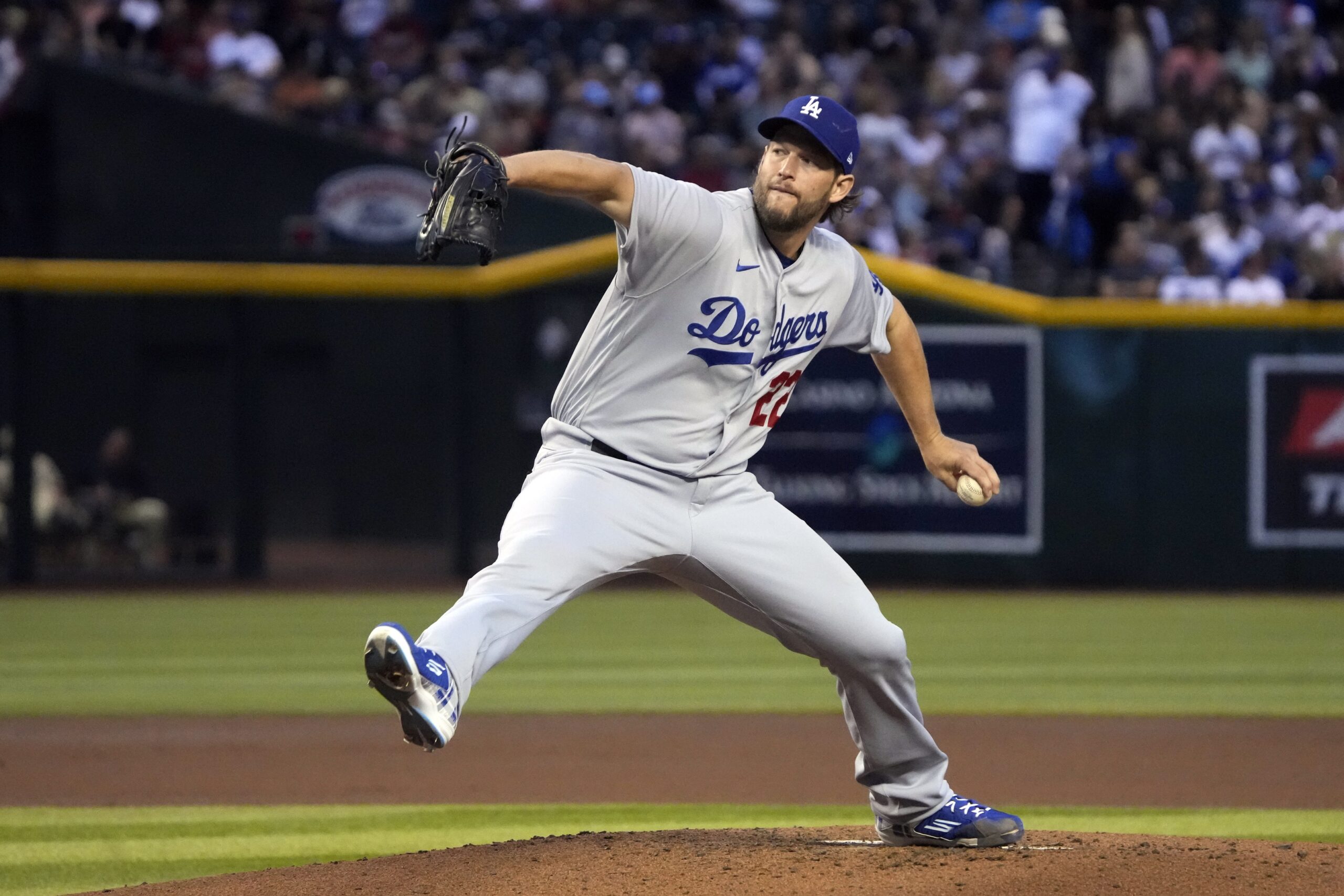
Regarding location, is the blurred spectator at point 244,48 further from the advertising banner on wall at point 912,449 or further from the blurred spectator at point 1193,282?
the blurred spectator at point 1193,282

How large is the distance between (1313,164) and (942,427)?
4087 millimetres

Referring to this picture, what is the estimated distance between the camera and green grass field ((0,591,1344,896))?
17.3ft

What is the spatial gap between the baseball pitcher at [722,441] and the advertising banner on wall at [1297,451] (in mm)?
8484

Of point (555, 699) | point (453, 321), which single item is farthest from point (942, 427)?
point (555, 699)

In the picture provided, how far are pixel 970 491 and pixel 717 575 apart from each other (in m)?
0.75

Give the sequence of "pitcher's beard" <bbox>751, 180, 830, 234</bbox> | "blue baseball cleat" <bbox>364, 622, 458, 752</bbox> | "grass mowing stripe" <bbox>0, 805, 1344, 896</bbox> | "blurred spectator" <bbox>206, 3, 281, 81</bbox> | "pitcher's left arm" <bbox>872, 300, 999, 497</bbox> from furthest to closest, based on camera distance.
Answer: "blurred spectator" <bbox>206, 3, 281, 81</bbox> < "grass mowing stripe" <bbox>0, 805, 1344, 896</bbox> < "pitcher's left arm" <bbox>872, 300, 999, 497</bbox> < "pitcher's beard" <bbox>751, 180, 830, 234</bbox> < "blue baseball cleat" <bbox>364, 622, 458, 752</bbox>

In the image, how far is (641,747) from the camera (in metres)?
6.94

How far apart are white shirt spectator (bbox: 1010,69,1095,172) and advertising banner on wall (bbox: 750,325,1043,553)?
240cm

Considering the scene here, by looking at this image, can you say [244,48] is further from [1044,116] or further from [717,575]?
[717,575]

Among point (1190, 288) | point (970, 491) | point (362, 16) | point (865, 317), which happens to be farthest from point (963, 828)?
point (362, 16)

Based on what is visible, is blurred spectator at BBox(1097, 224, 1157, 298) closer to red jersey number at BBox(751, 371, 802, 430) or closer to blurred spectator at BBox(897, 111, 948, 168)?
blurred spectator at BBox(897, 111, 948, 168)

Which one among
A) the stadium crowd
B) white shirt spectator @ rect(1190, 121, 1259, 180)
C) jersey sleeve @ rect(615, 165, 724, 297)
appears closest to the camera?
jersey sleeve @ rect(615, 165, 724, 297)

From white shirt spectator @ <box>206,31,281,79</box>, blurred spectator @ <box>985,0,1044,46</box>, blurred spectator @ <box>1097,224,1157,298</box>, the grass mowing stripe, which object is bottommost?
the grass mowing stripe

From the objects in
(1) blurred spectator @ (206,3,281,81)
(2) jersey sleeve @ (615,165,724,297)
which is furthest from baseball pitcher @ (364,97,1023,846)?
(1) blurred spectator @ (206,3,281,81)
